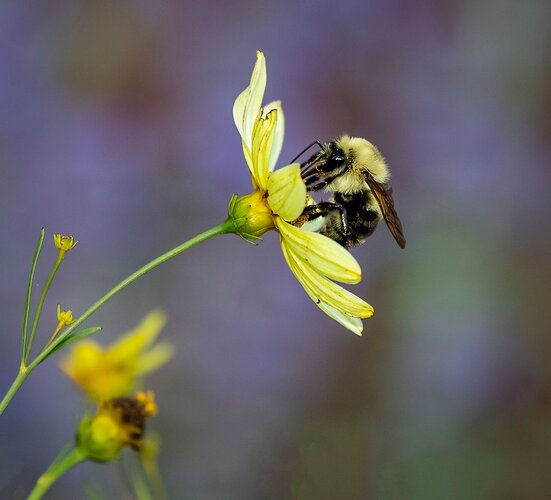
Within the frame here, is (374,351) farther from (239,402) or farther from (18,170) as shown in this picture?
(18,170)

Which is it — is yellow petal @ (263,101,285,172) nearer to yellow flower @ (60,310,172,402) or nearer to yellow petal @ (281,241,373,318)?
yellow petal @ (281,241,373,318)

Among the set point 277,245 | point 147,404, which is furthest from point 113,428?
point 277,245

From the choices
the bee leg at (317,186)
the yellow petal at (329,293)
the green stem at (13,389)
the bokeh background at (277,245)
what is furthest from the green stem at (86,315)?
the bokeh background at (277,245)

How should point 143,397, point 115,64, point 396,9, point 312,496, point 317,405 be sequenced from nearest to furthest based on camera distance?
point 143,397
point 312,496
point 317,405
point 115,64
point 396,9

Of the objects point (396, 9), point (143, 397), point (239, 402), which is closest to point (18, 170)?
point (239, 402)

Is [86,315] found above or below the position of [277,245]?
below

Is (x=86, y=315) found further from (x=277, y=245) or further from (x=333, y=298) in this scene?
(x=277, y=245)

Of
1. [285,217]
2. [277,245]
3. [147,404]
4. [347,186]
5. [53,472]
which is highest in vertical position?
[277,245]
